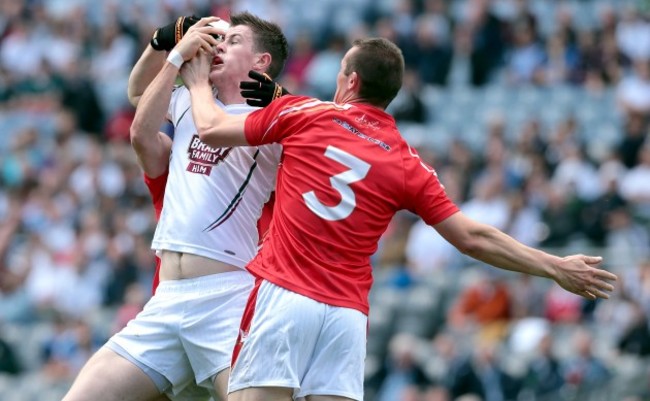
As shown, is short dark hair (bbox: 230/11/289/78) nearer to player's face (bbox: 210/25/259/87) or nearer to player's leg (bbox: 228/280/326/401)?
player's face (bbox: 210/25/259/87)

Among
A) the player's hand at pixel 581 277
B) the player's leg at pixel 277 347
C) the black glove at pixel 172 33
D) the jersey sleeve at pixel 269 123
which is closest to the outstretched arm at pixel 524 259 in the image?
the player's hand at pixel 581 277

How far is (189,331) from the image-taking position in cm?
760

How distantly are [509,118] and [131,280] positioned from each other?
16.7ft

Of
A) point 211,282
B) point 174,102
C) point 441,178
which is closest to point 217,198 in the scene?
point 211,282

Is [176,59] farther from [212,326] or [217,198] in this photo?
[212,326]

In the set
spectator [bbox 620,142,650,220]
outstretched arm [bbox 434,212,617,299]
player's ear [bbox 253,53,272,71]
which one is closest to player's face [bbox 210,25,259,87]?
player's ear [bbox 253,53,272,71]

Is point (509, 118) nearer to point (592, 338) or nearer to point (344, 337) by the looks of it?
point (592, 338)

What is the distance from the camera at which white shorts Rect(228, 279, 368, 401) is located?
706 centimetres

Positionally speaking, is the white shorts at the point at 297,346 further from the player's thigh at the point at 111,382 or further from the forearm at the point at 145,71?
the forearm at the point at 145,71

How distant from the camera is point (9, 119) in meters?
22.5

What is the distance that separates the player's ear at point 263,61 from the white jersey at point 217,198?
0.80 feet

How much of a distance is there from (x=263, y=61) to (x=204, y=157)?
24.8 inches

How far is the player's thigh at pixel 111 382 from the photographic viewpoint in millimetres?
7504

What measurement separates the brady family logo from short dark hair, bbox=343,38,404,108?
85 centimetres
